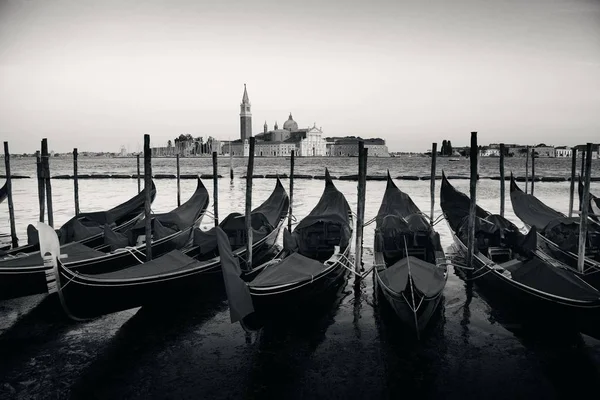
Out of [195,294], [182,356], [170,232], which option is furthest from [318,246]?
[182,356]

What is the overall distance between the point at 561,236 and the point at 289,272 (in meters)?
5.88

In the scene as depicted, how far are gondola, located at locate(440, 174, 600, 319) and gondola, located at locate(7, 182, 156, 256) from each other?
6.18 metres

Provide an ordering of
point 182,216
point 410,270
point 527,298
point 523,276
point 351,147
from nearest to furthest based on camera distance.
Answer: point 527,298
point 523,276
point 410,270
point 182,216
point 351,147

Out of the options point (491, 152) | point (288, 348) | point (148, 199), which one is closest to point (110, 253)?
point (148, 199)

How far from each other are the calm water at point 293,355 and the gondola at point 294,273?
1.13ft

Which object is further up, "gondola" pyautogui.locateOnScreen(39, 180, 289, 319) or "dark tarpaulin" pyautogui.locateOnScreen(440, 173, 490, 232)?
"dark tarpaulin" pyautogui.locateOnScreen(440, 173, 490, 232)

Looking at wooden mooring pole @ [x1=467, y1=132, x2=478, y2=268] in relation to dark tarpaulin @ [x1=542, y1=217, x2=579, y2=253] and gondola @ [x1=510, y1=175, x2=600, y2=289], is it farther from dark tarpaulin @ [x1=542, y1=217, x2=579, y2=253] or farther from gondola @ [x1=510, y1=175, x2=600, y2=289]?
dark tarpaulin @ [x1=542, y1=217, x2=579, y2=253]

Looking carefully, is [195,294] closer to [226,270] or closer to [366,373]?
[226,270]

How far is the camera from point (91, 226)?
8.95 meters

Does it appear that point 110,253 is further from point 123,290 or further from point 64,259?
point 123,290

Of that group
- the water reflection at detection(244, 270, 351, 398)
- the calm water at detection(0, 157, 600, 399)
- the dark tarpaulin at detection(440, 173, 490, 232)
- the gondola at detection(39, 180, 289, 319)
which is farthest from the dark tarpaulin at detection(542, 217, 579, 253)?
the gondola at detection(39, 180, 289, 319)

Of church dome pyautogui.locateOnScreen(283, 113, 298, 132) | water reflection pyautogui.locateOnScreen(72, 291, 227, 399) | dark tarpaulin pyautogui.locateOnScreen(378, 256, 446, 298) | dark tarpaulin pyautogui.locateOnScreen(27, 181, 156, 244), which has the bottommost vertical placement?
water reflection pyautogui.locateOnScreen(72, 291, 227, 399)

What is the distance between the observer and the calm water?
397 centimetres

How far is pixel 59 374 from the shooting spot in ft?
13.7
